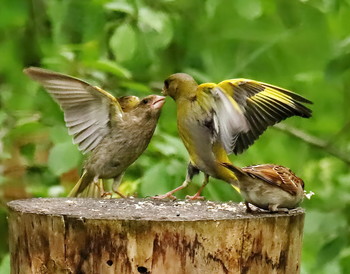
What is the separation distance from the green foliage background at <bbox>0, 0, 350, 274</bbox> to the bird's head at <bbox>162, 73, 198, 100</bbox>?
0.74 m

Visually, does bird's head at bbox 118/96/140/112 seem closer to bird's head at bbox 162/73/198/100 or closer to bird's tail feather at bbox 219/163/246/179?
bird's head at bbox 162/73/198/100

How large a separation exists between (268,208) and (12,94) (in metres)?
3.27

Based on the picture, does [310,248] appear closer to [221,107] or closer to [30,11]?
[30,11]

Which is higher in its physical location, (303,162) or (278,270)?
(303,162)

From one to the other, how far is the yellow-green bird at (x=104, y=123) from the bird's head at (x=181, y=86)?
23 cm

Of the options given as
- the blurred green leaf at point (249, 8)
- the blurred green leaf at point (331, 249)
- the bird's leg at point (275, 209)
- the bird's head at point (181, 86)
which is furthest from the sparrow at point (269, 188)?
the blurred green leaf at point (331, 249)

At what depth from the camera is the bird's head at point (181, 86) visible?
4742 mm

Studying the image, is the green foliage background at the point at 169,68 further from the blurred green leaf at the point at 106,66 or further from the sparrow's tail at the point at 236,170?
the sparrow's tail at the point at 236,170

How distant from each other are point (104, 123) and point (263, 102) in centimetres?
102

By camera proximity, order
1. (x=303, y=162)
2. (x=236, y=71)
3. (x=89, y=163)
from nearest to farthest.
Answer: (x=89, y=163) → (x=236, y=71) → (x=303, y=162)

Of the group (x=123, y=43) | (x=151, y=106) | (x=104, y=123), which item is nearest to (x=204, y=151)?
(x=151, y=106)

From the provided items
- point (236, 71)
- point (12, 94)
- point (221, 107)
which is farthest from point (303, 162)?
point (221, 107)

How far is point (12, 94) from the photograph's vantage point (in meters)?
6.68

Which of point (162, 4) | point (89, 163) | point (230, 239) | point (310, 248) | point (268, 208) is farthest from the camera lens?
point (310, 248)
